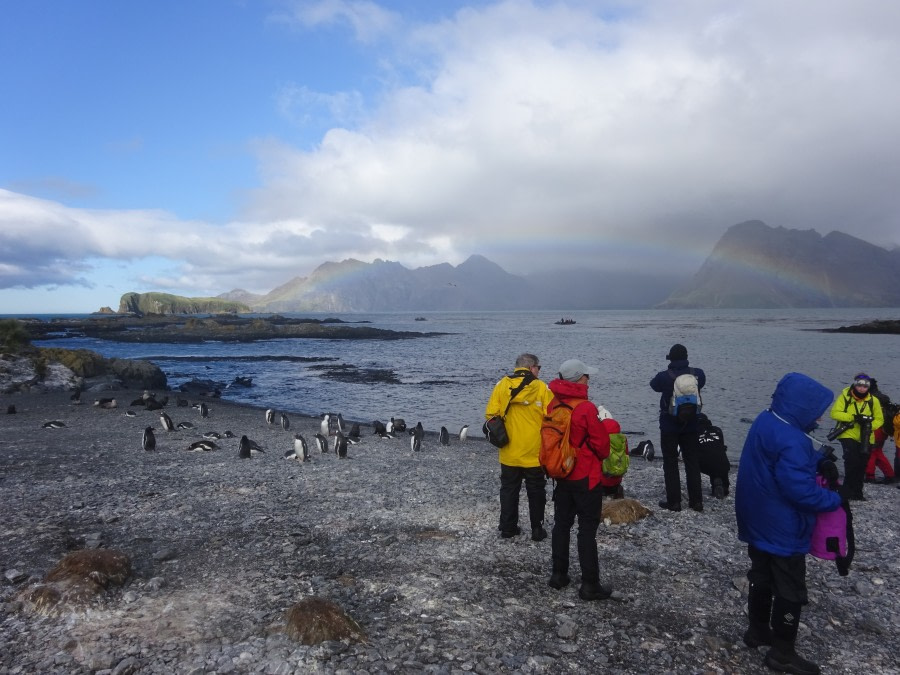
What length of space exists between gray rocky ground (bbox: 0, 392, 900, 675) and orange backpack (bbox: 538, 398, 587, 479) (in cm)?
165

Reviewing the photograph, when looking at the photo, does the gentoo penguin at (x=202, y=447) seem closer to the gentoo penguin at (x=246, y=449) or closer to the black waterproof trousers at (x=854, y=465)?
the gentoo penguin at (x=246, y=449)

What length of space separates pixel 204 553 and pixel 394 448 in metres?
10.1

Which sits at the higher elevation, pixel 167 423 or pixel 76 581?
pixel 76 581

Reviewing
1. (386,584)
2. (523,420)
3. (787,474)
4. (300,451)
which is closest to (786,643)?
(787,474)

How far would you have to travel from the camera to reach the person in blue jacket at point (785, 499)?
458cm

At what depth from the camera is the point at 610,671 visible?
16.7 ft

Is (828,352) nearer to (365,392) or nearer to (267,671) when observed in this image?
(365,392)

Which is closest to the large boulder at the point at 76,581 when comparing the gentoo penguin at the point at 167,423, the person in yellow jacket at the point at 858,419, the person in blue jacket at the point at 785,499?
the person in blue jacket at the point at 785,499

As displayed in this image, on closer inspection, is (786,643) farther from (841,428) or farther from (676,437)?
(841,428)

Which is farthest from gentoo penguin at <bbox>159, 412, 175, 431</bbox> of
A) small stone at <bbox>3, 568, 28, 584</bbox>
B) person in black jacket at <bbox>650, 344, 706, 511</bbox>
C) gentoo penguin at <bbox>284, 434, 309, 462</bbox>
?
person in black jacket at <bbox>650, 344, 706, 511</bbox>

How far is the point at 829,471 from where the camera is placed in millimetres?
4586

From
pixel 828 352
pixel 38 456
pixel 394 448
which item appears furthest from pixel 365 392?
pixel 828 352

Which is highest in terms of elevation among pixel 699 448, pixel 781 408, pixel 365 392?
pixel 781 408

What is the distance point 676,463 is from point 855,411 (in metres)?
3.94
